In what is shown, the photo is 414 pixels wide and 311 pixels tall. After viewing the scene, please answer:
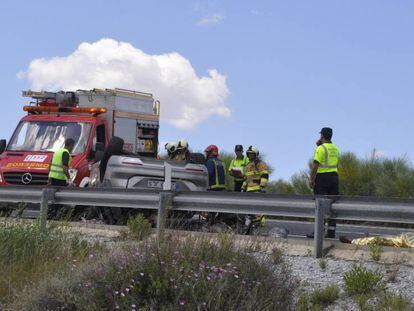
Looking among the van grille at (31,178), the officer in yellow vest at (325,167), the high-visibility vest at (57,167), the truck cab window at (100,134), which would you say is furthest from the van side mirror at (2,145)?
the officer in yellow vest at (325,167)

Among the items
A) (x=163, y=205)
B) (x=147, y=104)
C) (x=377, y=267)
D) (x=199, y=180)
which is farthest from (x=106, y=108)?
(x=377, y=267)

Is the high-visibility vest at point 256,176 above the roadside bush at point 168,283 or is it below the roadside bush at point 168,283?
above

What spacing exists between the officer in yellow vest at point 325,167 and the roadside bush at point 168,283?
5881 mm

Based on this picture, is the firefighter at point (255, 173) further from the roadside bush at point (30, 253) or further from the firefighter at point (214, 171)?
the roadside bush at point (30, 253)

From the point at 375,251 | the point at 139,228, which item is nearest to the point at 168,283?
the point at 375,251

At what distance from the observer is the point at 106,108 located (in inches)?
741

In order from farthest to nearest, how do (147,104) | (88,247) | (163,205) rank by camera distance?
1. (147,104)
2. (163,205)
3. (88,247)

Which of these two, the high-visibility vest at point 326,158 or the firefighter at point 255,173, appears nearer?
the high-visibility vest at point 326,158

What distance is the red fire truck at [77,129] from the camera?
1708 centimetres

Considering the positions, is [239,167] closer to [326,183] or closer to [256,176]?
[256,176]

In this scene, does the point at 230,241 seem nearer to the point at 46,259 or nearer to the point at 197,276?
the point at 197,276

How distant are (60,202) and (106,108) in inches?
212

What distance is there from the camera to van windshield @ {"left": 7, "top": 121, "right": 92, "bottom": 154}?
57.8 feet

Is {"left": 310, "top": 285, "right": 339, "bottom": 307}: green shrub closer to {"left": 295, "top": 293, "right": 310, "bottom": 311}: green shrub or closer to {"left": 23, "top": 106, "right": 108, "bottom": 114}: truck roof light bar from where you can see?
{"left": 295, "top": 293, "right": 310, "bottom": 311}: green shrub
